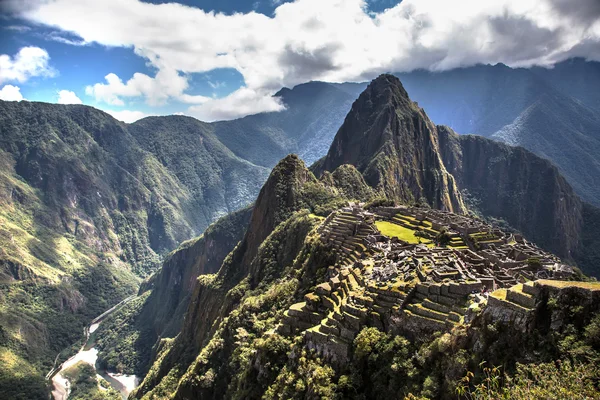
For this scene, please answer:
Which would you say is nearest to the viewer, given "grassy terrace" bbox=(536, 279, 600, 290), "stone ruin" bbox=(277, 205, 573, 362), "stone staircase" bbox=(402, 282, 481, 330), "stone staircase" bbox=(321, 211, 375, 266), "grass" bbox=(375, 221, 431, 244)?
"grassy terrace" bbox=(536, 279, 600, 290)

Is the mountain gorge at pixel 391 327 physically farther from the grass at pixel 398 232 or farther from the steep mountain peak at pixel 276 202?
the steep mountain peak at pixel 276 202

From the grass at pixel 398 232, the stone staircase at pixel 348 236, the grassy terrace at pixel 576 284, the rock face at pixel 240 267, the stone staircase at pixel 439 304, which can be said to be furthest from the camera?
the rock face at pixel 240 267

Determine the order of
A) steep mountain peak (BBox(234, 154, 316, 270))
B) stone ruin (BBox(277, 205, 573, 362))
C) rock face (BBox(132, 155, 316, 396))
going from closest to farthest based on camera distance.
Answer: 1. stone ruin (BBox(277, 205, 573, 362))
2. rock face (BBox(132, 155, 316, 396))
3. steep mountain peak (BBox(234, 154, 316, 270))

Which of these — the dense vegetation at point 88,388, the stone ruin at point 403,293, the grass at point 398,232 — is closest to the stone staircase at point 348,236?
the stone ruin at point 403,293

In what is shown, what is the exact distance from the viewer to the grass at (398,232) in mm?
Result: 77875

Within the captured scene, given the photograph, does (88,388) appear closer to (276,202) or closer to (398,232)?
(276,202)

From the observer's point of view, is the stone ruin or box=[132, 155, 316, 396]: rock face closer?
the stone ruin

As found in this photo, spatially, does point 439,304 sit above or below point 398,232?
below

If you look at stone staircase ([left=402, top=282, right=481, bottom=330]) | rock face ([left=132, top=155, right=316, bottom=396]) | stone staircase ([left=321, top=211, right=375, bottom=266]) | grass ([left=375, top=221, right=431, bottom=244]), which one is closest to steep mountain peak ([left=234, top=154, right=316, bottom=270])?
rock face ([left=132, top=155, right=316, bottom=396])

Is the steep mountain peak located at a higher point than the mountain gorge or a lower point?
higher

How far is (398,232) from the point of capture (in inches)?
3329

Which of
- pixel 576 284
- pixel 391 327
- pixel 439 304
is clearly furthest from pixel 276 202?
pixel 576 284

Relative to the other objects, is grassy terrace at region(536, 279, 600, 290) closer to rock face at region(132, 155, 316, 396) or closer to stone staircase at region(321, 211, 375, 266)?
stone staircase at region(321, 211, 375, 266)

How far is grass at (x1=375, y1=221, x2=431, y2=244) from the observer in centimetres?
7788
